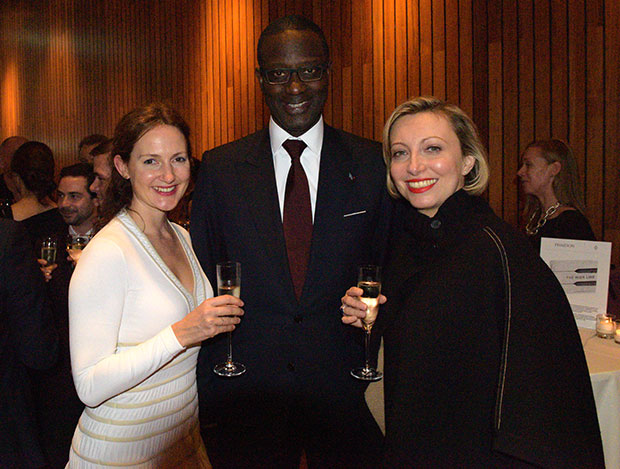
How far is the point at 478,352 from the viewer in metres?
1.42

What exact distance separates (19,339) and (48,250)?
0.99 m

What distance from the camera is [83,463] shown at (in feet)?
5.08

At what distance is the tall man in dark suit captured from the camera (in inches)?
71.4

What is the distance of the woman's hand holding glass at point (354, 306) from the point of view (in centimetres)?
167

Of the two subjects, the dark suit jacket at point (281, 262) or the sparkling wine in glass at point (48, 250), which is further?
the sparkling wine in glass at point (48, 250)

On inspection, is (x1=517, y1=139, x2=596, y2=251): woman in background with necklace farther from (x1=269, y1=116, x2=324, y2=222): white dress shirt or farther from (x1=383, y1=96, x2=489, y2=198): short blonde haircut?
(x1=269, y1=116, x2=324, y2=222): white dress shirt

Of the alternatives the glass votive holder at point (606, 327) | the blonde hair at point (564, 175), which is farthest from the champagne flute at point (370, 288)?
the blonde hair at point (564, 175)

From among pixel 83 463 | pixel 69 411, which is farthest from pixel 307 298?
pixel 69 411

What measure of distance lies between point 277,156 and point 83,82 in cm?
1043

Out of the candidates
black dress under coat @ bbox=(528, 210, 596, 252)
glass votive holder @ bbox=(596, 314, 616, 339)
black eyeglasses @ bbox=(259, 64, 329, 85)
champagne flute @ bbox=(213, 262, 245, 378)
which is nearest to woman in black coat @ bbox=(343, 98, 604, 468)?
champagne flute @ bbox=(213, 262, 245, 378)

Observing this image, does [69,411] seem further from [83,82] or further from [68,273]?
[83,82]

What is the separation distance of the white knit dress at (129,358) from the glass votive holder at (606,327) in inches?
78.4

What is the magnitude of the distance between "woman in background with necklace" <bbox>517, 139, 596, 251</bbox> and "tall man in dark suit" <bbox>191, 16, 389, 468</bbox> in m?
2.21

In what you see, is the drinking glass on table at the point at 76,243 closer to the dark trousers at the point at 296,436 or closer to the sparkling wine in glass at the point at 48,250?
the sparkling wine in glass at the point at 48,250
